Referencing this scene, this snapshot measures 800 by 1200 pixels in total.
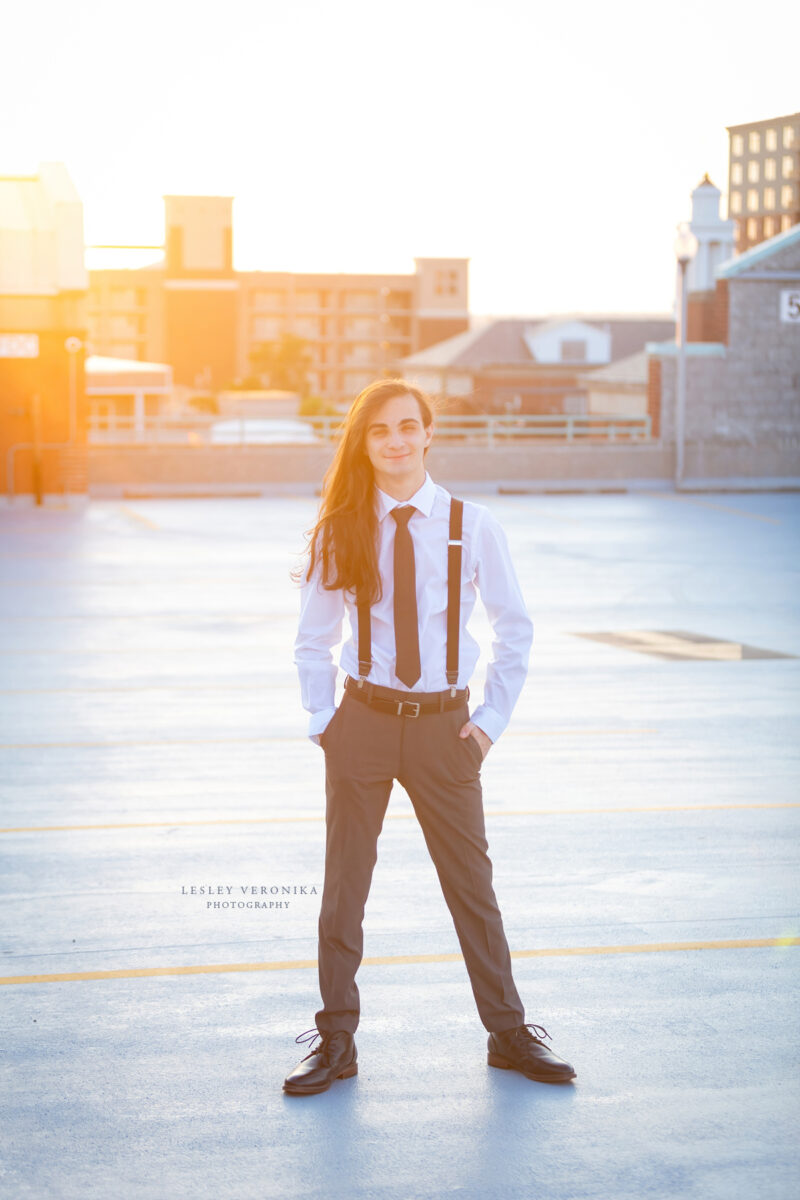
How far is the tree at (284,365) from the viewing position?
309ft

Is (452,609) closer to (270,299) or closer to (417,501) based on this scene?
(417,501)

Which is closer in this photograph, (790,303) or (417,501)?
(417,501)

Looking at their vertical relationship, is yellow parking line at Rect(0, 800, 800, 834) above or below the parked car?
below

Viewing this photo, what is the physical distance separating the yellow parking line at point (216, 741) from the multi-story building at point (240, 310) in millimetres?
91337

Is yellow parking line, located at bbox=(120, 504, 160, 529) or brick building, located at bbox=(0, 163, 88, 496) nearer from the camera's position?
yellow parking line, located at bbox=(120, 504, 160, 529)

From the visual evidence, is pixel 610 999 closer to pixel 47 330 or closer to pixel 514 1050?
pixel 514 1050

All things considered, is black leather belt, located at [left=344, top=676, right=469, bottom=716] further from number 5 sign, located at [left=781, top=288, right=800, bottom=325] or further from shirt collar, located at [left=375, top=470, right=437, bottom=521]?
number 5 sign, located at [left=781, top=288, right=800, bottom=325]

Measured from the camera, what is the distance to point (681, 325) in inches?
1516

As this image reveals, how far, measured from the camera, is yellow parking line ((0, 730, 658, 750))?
9.62 m

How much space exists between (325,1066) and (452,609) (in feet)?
4.38

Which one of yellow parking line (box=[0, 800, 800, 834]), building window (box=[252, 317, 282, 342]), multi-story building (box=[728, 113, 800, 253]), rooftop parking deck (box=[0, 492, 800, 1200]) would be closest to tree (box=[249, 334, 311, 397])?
building window (box=[252, 317, 282, 342])

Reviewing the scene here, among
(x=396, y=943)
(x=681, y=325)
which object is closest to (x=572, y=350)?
(x=681, y=325)

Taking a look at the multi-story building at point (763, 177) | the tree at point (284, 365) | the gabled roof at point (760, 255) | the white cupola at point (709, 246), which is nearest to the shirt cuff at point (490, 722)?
the multi-story building at point (763, 177)

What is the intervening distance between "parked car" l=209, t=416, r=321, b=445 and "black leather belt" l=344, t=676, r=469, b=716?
33953mm
